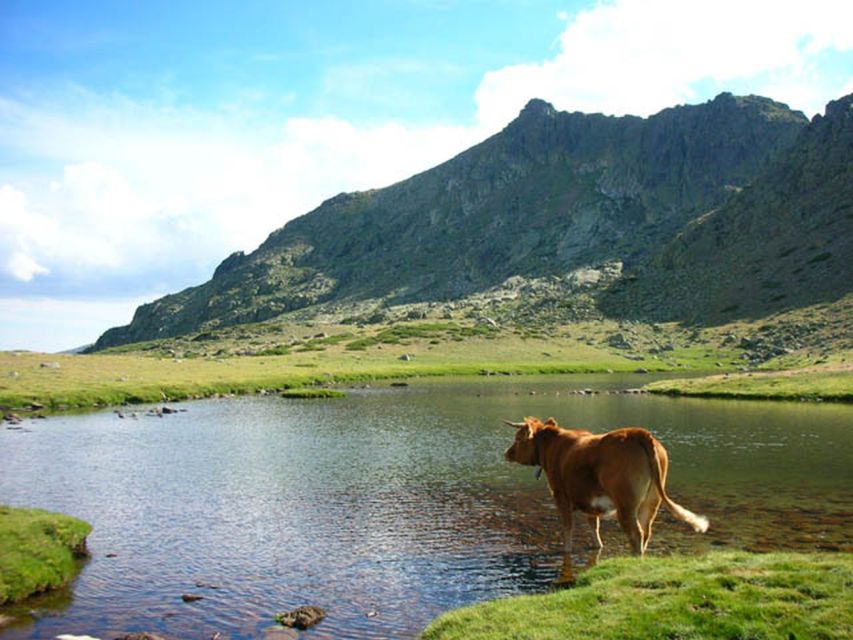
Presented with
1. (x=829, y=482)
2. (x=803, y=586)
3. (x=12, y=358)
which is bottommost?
(x=829, y=482)

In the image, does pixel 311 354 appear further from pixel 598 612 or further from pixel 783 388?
pixel 598 612

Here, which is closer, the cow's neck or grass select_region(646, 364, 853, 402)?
the cow's neck

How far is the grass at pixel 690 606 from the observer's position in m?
13.4

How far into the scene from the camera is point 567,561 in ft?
75.3

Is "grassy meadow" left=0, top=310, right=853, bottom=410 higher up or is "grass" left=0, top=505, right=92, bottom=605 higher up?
"grassy meadow" left=0, top=310, right=853, bottom=410

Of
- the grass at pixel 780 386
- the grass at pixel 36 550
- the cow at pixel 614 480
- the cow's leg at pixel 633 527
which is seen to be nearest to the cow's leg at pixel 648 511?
the cow at pixel 614 480

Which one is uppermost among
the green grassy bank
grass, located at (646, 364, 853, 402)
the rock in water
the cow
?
the green grassy bank

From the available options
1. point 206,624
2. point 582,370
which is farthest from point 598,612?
point 582,370

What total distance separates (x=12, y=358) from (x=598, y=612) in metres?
121

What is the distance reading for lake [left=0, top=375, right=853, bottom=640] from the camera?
2030 cm

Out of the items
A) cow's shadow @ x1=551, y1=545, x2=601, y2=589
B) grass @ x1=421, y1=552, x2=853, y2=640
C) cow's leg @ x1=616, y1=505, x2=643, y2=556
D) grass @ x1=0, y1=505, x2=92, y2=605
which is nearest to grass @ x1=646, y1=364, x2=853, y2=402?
cow's shadow @ x1=551, y1=545, x2=601, y2=589

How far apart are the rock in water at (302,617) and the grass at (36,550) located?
8080 mm

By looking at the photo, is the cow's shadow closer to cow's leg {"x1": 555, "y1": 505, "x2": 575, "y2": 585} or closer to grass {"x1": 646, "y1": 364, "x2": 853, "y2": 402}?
cow's leg {"x1": 555, "y1": 505, "x2": 575, "y2": 585}

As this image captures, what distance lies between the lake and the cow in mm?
2206
